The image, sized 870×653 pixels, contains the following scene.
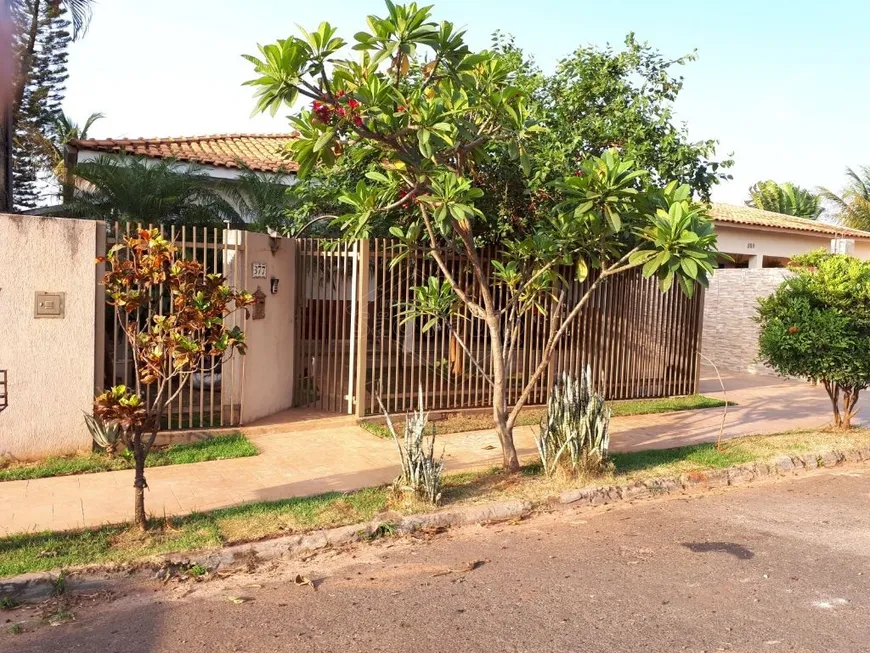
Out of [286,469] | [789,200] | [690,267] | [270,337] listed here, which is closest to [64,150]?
[270,337]

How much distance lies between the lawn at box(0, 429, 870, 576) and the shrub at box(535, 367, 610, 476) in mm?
174

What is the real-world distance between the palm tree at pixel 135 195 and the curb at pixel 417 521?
6.96m

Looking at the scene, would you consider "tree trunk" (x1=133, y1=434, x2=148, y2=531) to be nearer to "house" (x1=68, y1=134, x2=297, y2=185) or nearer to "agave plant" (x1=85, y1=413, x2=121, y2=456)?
"agave plant" (x1=85, y1=413, x2=121, y2=456)

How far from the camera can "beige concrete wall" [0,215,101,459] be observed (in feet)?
22.3

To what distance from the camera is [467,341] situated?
10156 mm

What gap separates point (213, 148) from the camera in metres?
16.1

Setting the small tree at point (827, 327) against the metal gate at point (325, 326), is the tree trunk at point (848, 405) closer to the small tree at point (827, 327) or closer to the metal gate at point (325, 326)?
the small tree at point (827, 327)

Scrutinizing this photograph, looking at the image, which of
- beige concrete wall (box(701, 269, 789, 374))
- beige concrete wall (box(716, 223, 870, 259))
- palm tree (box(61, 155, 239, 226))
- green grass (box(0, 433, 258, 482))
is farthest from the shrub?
beige concrete wall (box(716, 223, 870, 259))

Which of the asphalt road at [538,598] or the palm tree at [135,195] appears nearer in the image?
the asphalt road at [538,598]

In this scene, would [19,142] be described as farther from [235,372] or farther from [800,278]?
[800,278]

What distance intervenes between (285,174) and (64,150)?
5.03 m

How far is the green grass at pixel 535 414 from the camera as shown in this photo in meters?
9.00

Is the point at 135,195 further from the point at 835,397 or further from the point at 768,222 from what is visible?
the point at 768,222

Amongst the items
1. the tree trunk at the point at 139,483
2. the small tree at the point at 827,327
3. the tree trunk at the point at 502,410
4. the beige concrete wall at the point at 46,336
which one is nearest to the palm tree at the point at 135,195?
the beige concrete wall at the point at 46,336
